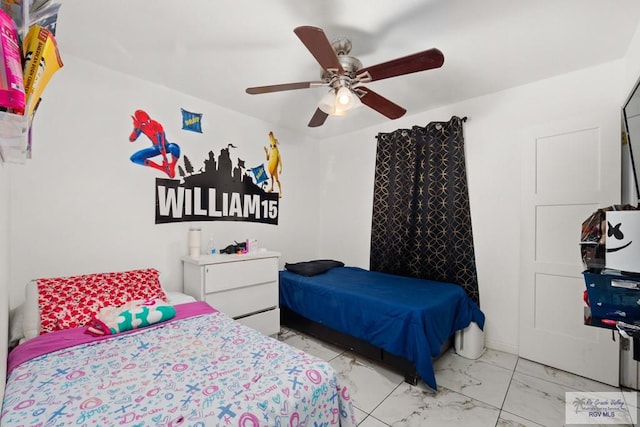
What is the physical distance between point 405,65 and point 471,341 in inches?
91.8

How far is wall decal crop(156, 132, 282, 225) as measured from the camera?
2.63 metres

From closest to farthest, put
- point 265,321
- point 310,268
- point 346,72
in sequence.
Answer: point 346,72 < point 265,321 < point 310,268

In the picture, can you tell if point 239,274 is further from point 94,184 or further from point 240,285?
point 94,184

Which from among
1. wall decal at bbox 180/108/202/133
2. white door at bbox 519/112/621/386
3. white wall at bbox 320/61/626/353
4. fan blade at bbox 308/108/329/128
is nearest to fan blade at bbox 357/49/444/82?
fan blade at bbox 308/108/329/128

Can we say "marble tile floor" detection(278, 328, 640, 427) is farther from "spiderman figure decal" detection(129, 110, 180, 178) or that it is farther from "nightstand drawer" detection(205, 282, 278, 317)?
"spiderman figure decal" detection(129, 110, 180, 178)

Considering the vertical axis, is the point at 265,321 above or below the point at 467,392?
above

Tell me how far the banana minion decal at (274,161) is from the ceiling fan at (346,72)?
1.56m

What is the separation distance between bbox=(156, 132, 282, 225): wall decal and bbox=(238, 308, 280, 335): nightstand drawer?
3.46 feet

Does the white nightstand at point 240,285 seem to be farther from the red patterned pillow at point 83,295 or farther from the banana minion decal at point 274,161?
the banana minion decal at point 274,161

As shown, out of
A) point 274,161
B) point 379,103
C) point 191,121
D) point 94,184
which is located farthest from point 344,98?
point 94,184

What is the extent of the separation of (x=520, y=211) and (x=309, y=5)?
238 cm

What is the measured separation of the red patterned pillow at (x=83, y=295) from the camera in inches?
66.3

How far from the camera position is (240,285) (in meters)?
2.59

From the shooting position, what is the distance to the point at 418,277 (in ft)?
9.95
